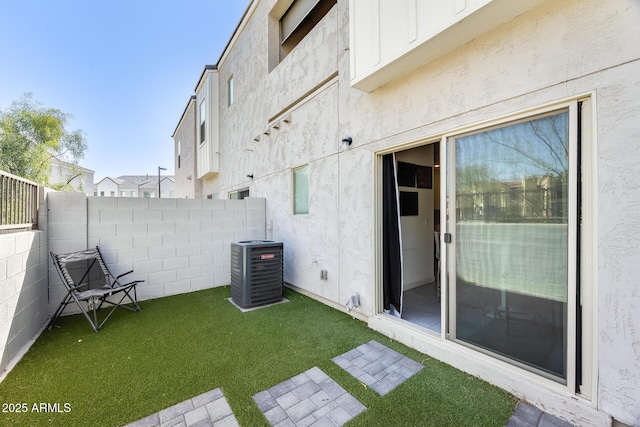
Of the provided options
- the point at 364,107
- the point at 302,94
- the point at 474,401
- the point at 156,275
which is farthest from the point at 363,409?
the point at 302,94

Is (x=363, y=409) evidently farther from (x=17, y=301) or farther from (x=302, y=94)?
(x=302, y=94)

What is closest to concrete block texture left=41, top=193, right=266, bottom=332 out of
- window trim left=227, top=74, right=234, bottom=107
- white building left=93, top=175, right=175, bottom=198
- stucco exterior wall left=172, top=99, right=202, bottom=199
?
window trim left=227, top=74, right=234, bottom=107

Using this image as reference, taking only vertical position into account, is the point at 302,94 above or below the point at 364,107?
above

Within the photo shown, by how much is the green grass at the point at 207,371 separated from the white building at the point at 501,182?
39 centimetres

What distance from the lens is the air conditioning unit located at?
13.6 feet

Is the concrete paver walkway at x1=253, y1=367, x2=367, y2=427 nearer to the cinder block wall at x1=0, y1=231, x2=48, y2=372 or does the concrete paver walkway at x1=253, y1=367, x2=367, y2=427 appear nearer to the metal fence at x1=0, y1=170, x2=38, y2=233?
the cinder block wall at x1=0, y1=231, x2=48, y2=372

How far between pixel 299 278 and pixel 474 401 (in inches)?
133

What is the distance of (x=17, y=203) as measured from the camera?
9.53ft

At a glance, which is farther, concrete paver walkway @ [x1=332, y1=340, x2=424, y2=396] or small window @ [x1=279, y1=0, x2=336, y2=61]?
small window @ [x1=279, y1=0, x2=336, y2=61]

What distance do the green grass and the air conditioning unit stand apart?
46cm

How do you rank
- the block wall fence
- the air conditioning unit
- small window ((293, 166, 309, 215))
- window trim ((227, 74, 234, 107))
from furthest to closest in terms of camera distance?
1. window trim ((227, 74, 234, 107))
2. small window ((293, 166, 309, 215))
3. the air conditioning unit
4. the block wall fence

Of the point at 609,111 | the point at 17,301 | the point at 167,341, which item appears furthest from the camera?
the point at 167,341

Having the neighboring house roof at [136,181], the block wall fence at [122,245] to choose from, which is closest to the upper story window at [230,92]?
the block wall fence at [122,245]

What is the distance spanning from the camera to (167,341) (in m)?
3.02
